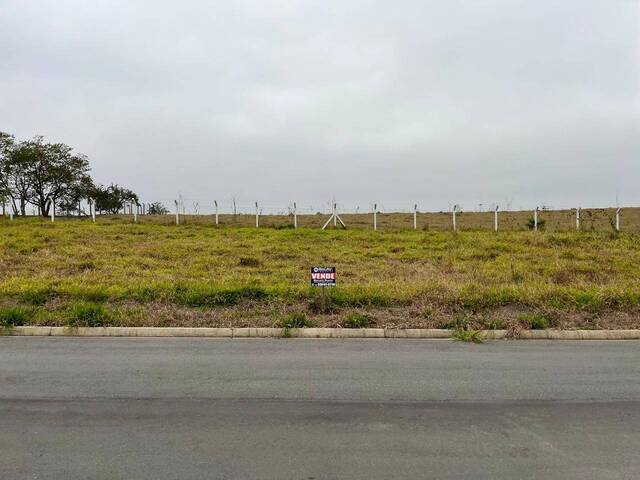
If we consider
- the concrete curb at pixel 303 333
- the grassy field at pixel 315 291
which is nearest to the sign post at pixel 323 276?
the grassy field at pixel 315 291

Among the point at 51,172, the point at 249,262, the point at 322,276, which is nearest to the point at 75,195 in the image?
the point at 51,172

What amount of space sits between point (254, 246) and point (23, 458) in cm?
1611

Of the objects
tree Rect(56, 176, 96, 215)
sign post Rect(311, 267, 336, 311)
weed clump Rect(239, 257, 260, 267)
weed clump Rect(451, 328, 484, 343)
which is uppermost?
tree Rect(56, 176, 96, 215)

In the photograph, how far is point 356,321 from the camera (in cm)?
895

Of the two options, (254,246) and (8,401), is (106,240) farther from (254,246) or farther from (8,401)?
(8,401)

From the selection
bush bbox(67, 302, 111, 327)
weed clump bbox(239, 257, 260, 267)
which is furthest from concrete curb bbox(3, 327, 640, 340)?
→ weed clump bbox(239, 257, 260, 267)

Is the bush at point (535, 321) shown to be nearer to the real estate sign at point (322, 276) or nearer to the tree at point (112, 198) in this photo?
the real estate sign at point (322, 276)

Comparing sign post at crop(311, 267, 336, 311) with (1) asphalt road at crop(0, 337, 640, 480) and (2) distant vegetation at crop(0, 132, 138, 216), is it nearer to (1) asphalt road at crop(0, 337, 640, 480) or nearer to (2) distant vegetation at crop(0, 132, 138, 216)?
(1) asphalt road at crop(0, 337, 640, 480)

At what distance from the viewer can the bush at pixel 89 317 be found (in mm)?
8922

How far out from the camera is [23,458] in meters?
3.75

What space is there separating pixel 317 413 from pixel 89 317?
6184mm

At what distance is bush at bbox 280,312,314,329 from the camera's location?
886 centimetres

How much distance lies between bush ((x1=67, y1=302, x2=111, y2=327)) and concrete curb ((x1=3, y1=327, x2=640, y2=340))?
0.25m

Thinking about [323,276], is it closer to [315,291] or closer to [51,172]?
[315,291]
